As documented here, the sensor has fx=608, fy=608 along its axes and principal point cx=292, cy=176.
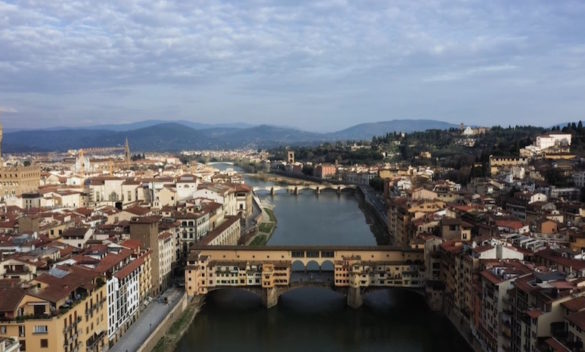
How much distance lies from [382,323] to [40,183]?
22157mm

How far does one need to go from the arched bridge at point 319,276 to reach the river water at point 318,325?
41 centimetres

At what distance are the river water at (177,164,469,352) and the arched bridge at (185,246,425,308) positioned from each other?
41 cm

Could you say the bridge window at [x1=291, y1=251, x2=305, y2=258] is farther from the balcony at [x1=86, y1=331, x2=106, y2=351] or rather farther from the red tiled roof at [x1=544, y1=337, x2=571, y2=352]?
the red tiled roof at [x1=544, y1=337, x2=571, y2=352]

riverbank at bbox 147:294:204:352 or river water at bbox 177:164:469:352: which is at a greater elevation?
riverbank at bbox 147:294:204:352

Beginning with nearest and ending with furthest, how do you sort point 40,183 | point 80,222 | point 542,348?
point 542,348 < point 80,222 < point 40,183

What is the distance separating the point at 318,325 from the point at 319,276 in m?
1.88

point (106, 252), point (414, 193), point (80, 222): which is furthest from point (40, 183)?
point (106, 252)

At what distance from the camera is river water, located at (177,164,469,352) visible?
1095 cm

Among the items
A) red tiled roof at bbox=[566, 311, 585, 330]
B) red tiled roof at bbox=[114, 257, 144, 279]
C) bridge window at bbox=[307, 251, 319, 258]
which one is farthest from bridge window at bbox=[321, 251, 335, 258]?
red tiled roof at bbox=[566, 311, 585, 330]

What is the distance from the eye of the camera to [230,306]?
13.2 m

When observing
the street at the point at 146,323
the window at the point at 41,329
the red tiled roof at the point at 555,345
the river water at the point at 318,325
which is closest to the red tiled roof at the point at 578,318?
the red tiled roof at the point at 555,345

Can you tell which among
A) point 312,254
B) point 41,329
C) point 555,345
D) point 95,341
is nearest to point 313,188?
point 312,254

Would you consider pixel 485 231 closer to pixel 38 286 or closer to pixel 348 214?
pixel 38 286

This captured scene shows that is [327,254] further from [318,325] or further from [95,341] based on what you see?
[95,341]
